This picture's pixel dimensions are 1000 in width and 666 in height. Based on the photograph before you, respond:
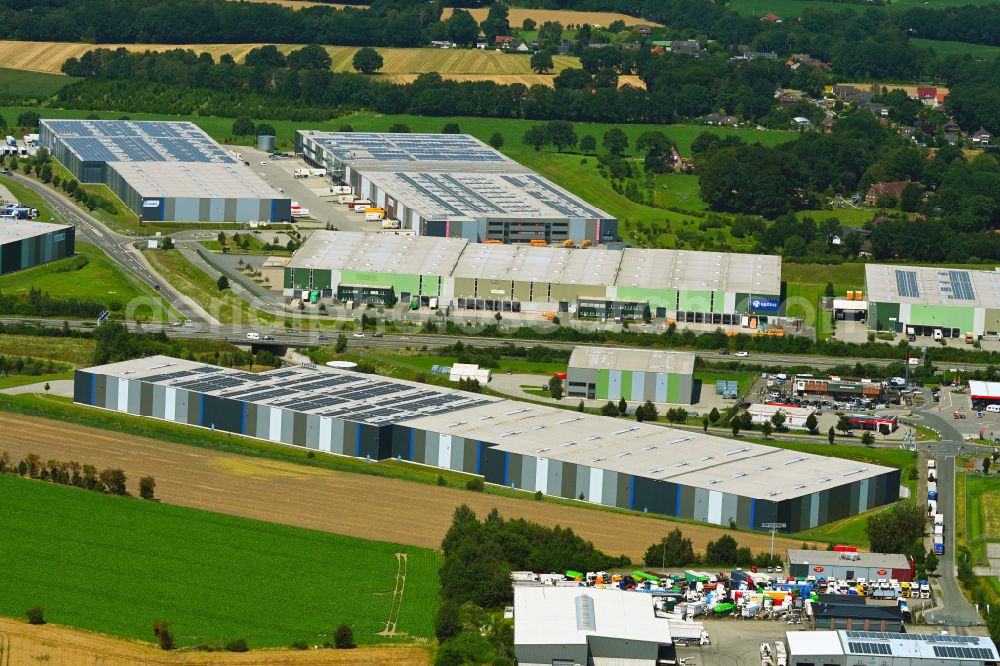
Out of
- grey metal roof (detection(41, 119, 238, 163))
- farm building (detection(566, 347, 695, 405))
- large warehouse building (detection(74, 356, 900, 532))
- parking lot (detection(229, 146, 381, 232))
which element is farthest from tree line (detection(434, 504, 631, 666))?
grey metal roof (detection(41, 119, 238, 163))

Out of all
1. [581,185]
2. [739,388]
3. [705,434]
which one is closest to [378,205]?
[581,185]

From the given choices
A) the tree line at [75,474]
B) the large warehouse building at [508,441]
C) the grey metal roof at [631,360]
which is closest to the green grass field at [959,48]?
the grey metal roof at [631,360]

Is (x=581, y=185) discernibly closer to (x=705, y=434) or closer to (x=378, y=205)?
(x=378, y=205)

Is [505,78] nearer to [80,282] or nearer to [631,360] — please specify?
[80,282]

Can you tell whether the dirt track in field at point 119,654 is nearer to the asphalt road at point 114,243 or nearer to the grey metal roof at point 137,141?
the asphalt road at point 114,243

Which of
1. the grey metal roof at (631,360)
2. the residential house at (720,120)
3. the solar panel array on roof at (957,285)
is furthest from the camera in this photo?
the residential house at (720,120)
